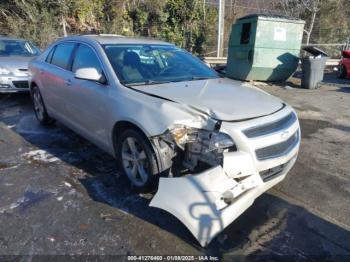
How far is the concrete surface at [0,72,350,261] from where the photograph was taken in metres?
2.55

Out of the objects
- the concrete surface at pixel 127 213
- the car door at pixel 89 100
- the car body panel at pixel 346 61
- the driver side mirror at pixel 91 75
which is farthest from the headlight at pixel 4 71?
the car body panel at pixel 346 61

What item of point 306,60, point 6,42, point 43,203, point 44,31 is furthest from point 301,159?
point 44,31

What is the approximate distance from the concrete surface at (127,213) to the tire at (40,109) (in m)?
0.84

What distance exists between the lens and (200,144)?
8.98 ft

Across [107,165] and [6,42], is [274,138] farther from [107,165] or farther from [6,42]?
[6,42]

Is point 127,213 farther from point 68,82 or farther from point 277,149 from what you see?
point 68,82

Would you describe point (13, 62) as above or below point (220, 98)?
below

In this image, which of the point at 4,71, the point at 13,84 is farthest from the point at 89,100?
the point at 4,71

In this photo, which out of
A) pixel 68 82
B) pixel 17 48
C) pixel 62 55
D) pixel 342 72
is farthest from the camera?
pixel 342 72

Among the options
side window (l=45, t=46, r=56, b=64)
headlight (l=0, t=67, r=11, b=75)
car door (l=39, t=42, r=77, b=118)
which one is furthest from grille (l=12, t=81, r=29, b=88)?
side window (l=45, t=46, r=56, b=64)

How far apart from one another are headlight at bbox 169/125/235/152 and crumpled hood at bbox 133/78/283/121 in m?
0.16

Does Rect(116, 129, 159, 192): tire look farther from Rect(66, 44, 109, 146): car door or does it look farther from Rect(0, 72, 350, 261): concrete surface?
Rect(66, 44, 109, 146): car door

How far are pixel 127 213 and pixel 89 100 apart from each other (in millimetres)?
1511

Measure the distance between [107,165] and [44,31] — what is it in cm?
1483
